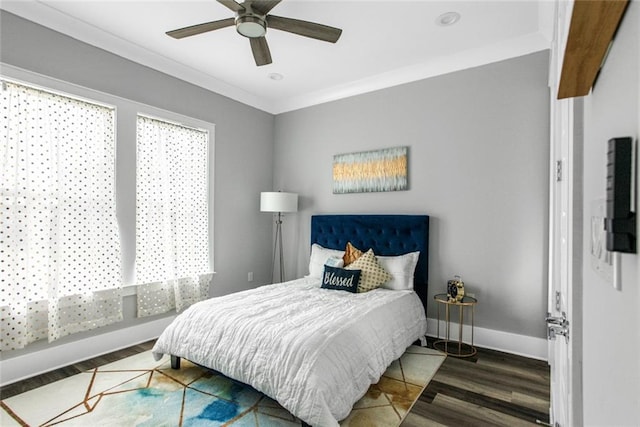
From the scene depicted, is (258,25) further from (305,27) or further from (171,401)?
(171,401)

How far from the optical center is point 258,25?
227 cm

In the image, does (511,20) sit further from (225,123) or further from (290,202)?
(225,123)

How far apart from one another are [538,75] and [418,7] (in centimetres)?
135

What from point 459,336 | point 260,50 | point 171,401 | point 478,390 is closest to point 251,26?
point 260,50

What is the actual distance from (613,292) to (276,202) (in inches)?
153

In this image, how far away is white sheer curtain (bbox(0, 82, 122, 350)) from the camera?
2555 millimetres

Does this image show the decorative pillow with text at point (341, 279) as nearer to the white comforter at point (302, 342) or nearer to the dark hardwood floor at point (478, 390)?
the white comforter at point (302, 342)

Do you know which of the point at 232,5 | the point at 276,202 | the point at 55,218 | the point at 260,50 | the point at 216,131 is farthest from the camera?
the point at 276,202

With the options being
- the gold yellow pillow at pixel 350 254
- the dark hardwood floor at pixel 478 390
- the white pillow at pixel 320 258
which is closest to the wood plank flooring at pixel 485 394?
the dark hardwood floor at pixel 478 390

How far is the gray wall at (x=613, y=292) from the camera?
0.42 meters

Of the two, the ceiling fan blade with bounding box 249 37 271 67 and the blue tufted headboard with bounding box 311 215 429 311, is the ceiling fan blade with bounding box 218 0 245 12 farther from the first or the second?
the blue tufted headboard with bounding box 311 215 429 311

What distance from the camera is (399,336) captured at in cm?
275

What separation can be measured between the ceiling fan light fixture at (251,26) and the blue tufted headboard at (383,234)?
2.25 meters

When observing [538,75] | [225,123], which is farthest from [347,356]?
[225,123]
